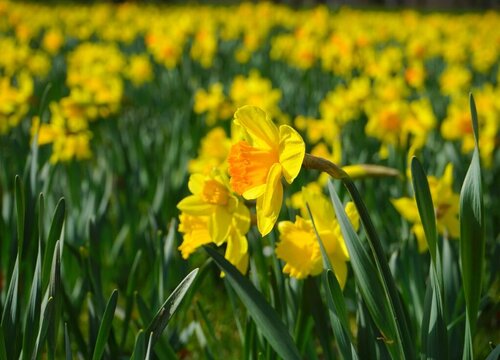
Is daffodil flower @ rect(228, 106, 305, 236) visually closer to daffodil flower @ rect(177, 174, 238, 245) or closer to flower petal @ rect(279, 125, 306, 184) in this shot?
flower petal @ rect(279, 125, 306, 184)

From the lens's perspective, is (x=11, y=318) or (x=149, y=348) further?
(x=11, y=318)

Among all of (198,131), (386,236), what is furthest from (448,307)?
(198,131)

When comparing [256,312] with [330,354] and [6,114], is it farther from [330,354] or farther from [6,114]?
[6,114]

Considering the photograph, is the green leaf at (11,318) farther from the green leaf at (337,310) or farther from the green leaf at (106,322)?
the green leaf at (337,310)

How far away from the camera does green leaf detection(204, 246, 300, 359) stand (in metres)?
1.04

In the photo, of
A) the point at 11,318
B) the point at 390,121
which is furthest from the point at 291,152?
the point at 390,121

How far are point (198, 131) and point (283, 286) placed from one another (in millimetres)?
1850

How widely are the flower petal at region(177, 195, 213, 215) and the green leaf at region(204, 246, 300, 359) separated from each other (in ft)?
0.54

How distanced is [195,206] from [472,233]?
48cm

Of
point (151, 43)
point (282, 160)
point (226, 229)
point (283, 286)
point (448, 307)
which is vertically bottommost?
point (448, 307)

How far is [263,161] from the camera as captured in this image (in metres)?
0.99

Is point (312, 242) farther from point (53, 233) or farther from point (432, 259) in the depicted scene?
point (53, 233)

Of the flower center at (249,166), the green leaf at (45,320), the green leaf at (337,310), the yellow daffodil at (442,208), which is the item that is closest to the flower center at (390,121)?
the yellow daffodil at (442,208)

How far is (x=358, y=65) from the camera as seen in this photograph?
4.32 meters
